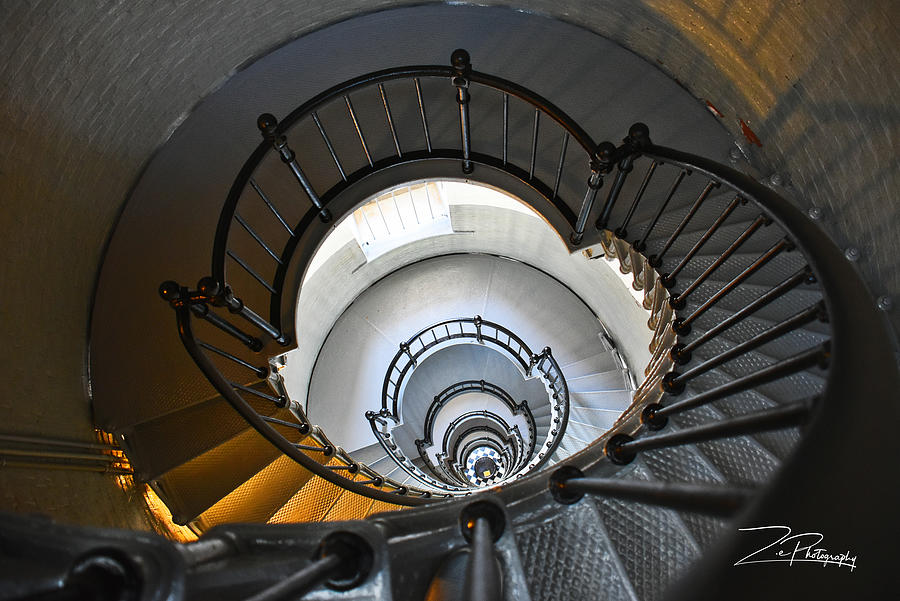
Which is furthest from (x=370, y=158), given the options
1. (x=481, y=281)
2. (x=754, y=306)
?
(x=481, y=281)

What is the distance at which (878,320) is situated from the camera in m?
1.23

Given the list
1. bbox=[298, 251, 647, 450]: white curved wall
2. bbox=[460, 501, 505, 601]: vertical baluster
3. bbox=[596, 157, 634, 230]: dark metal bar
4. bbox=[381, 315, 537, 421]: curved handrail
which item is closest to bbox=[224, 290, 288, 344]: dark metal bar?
bbox=[460, 501, 505, 601]: vertical baluster

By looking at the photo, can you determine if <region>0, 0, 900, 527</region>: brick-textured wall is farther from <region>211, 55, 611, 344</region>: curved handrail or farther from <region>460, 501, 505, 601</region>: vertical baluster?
<region>460, 501, 505, 601</region>: vertical baluster

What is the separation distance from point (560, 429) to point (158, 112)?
19.1ft

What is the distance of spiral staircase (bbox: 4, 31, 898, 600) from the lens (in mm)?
928

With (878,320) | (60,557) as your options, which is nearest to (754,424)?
(878,320)

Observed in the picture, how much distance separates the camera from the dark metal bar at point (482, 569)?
97 cm

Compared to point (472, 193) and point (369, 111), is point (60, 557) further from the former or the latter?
point (472, 193)

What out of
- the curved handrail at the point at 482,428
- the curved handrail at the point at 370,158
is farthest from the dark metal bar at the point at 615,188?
the curved handrail at the point at 482,428

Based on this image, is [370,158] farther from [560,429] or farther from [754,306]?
[560,429]

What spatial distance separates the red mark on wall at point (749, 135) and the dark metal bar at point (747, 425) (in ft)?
9.39

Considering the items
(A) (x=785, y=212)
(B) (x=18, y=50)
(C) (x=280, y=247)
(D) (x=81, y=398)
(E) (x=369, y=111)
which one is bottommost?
(A) (x=785, y=212)

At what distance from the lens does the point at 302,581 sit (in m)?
0.92

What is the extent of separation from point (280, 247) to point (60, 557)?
3.84 meters
